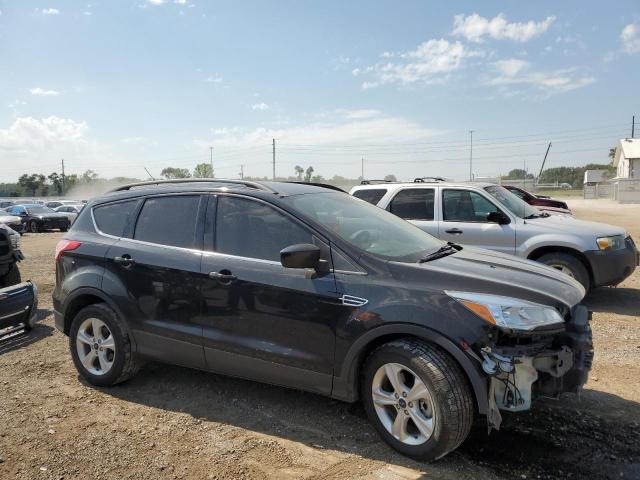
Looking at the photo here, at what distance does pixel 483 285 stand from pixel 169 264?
2.38m

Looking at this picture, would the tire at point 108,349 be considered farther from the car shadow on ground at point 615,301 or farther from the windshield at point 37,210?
the windshield at point 37,210

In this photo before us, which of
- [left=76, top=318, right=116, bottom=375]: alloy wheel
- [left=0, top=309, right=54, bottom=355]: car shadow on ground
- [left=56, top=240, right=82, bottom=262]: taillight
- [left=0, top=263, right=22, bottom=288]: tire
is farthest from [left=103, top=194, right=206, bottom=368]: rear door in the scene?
[left=0, top=263, right=22, bottom=288]: tire

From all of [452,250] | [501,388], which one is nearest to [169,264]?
[452,250]

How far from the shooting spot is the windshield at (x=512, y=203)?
7.77 metres

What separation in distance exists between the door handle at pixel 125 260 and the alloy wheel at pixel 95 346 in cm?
57

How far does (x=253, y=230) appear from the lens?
387 centimetres

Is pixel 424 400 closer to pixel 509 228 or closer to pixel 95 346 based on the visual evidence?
pixel 95 346

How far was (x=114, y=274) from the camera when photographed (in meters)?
4.32

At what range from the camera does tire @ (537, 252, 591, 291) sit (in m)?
6.84

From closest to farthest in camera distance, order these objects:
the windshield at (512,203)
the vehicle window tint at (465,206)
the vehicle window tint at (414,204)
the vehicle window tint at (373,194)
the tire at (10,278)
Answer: the tire at (10,278) → the vehicle window tint at (465,206) → the windshield at (512,203) → the vehicle window tint at (414,204) → the vehicle window tint at (373,194)

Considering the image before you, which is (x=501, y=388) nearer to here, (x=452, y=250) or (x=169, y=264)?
(x=452, y=250)

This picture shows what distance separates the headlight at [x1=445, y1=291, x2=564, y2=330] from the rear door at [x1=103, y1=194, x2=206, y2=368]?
6.56 ft

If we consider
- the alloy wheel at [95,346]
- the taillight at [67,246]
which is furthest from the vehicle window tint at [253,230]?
the taillight at [67,246]

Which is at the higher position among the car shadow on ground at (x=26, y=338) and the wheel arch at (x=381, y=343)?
the wheel arch at (x=381, y=343)
